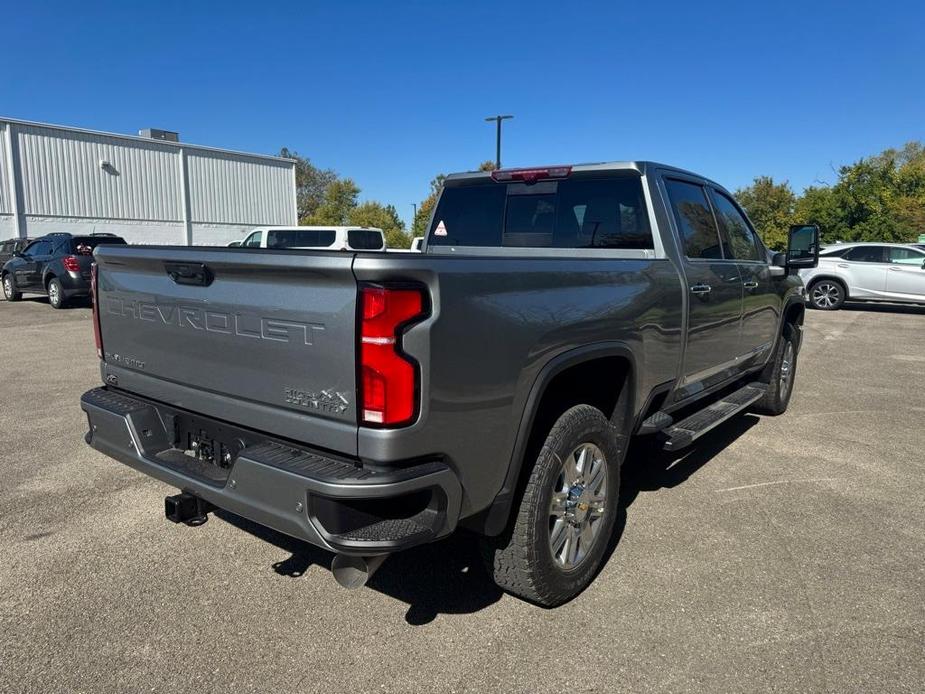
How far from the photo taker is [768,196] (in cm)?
4788

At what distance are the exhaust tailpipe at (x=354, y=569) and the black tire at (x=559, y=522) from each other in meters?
0.66

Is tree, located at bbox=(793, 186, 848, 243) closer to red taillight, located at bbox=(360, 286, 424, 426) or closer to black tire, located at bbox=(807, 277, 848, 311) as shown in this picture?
black tire, located at bbox=(807, 277, 848, 311)

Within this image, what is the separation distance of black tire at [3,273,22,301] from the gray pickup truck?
647 inches

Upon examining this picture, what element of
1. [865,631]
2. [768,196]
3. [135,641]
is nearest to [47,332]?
Result: [135,641]

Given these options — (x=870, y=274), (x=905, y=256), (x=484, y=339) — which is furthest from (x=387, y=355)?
(x=905, y=256)

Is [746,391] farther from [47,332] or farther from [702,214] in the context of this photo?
[47,332]

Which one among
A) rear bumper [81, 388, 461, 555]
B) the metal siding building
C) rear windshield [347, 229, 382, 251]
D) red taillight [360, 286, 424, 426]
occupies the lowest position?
rear bumper [81, 388, 461, 555]

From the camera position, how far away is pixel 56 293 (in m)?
15.3

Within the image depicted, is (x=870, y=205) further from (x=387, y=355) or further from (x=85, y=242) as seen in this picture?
(x=387, y=355)

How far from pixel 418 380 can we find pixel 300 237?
55.4ft

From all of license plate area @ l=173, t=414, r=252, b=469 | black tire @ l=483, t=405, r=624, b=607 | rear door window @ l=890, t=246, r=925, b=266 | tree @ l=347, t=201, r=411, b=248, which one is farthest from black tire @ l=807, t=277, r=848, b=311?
tree @ l=347, t=201, r=411, b=248

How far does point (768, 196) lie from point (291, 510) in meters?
51.9

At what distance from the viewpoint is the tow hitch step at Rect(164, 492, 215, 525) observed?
2.87 metres

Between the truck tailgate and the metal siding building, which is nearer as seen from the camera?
the truck tailgate
